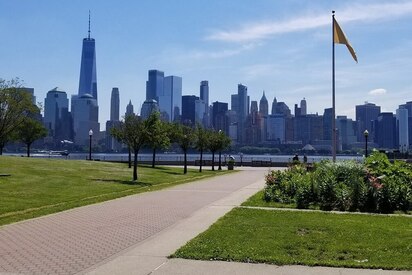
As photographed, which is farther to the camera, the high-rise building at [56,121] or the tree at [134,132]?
the high-rise building at [56,121]

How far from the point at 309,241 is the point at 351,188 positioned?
6795 mm

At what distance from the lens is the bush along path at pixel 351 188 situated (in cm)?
1545

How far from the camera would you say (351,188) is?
1598 cm

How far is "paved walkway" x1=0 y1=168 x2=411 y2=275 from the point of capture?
7832mm

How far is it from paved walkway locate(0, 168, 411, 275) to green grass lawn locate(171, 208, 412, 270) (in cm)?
37

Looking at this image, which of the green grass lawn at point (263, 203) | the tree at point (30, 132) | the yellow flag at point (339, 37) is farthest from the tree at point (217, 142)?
the green grass lawn at point (263, 203)

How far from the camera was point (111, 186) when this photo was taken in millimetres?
24188

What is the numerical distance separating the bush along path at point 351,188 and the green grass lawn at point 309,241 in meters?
2.17

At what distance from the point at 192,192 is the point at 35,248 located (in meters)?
13.2

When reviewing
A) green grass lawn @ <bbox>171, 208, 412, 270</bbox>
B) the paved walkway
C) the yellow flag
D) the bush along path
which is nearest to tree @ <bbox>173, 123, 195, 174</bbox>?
the yellow flag

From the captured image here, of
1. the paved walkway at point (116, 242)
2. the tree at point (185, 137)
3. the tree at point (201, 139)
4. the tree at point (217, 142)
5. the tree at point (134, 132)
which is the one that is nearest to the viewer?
the paved walkway at point (116, 242)

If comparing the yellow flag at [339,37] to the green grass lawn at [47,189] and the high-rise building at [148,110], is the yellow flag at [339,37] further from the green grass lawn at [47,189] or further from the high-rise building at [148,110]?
the green grass lawn at [47,189]

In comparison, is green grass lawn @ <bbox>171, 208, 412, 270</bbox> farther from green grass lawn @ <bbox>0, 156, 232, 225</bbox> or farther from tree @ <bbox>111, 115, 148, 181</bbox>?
tree @ <bbox>111, 115, 148, 181</bbox>

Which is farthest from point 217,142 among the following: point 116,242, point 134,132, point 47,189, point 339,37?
point 116,242
